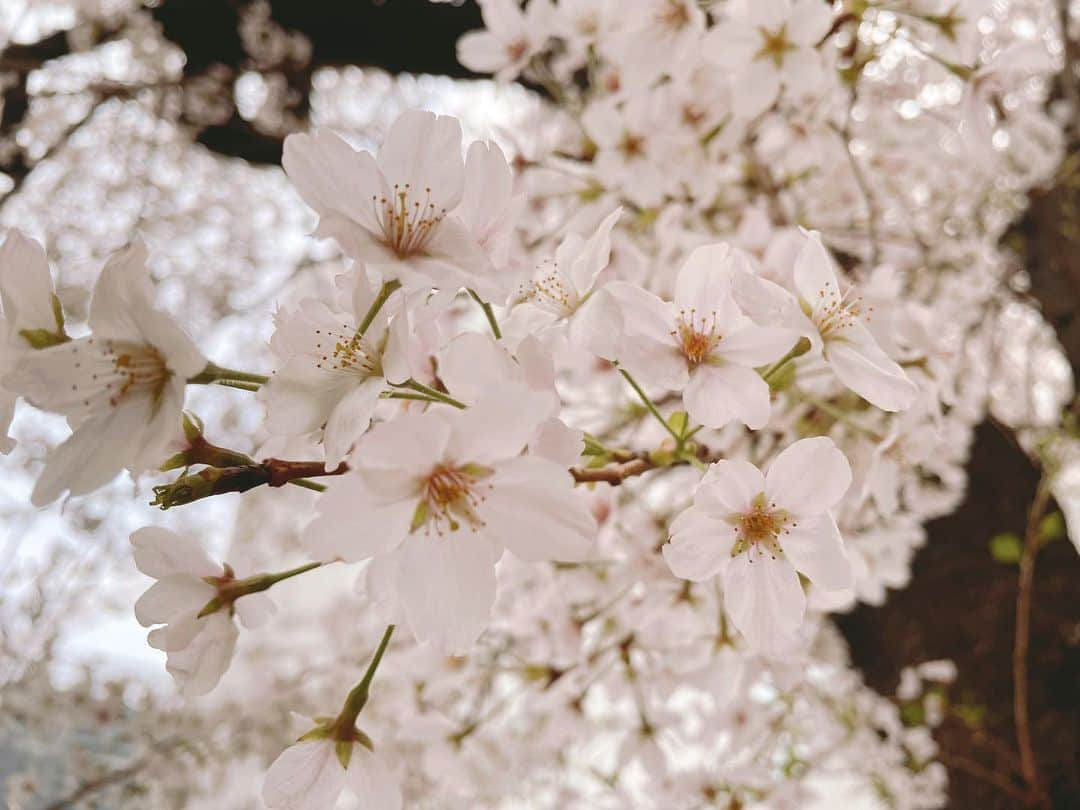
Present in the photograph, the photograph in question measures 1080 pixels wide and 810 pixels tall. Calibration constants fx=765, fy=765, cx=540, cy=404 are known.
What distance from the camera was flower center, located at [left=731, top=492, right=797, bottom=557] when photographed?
0.48m

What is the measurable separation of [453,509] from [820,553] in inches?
9.3

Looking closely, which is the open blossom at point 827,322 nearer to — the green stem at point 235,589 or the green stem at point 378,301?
the green stem at point 378,301

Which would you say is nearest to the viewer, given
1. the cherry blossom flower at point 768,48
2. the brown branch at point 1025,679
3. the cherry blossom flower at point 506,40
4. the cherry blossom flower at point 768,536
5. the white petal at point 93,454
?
the white petal at point 93,454

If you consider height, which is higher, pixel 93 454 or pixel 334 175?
pixel 334 175

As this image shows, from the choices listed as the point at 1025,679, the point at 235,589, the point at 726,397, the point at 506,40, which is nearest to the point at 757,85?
the point at 506,40

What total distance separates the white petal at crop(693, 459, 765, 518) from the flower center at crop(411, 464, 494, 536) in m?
0.14

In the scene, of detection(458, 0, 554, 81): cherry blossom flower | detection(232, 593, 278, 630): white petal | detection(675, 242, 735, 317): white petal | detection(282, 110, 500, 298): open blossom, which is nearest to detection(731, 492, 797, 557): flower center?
detection(675, 242, 735, 317): white petal

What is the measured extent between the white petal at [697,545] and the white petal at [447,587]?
0.12m

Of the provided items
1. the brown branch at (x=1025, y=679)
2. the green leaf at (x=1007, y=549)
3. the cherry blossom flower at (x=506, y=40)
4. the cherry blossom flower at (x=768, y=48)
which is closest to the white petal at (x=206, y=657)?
the cherry blossom flower at (x=768, y=48)

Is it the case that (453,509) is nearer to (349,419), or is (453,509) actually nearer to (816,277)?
(349,419)

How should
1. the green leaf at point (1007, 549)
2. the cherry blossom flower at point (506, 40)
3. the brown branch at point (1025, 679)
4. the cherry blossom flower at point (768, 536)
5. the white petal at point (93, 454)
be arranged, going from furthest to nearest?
the green leaf at point (1007, 549) < the brown branch at point (1025, 679) < the cherry blossom flower at point (506, 40) < the cherry blossom flower at point (768, 536) < the white petal at point (93, 454)

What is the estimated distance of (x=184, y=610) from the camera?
50 cm

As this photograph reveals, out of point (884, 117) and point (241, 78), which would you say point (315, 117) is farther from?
point (884, 117)

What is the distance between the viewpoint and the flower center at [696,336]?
1.63 feet
